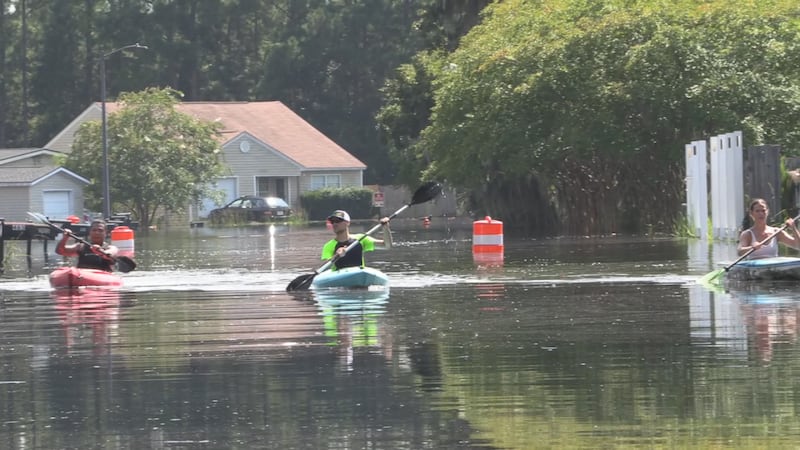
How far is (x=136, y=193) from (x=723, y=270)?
2379 inches

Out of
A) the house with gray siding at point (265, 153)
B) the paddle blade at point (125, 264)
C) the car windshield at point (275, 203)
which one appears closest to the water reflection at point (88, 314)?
the paddle blade at point (125, 264)

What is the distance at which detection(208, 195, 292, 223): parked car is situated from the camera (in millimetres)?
87875

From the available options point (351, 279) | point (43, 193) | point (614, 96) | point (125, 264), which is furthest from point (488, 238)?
point (43, 193)

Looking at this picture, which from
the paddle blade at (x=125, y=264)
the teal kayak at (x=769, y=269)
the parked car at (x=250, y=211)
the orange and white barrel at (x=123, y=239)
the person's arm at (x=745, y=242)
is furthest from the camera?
the parked car at (x=250, y=211)

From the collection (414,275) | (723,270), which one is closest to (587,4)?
(414,275)

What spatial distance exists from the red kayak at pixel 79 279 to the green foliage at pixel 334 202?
64.4 metres

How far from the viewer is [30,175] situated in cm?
8094

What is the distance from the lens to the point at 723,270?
24.4 meters

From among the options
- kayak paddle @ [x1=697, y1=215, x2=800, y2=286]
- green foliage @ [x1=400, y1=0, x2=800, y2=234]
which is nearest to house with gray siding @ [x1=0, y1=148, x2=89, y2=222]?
green foliage @ [x1=400, y1=0, x2=800, y2=234]

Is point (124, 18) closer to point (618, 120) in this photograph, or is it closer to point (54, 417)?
point (618, 120)

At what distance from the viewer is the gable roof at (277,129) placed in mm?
94000

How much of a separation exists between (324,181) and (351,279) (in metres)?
71.4

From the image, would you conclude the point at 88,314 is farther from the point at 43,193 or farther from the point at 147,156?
the point at 147,156

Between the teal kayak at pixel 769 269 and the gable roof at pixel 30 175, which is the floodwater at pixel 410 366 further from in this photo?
the gable roof at pixel 30 175
